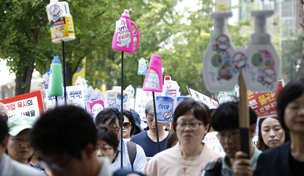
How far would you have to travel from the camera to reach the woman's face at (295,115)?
2.38 m

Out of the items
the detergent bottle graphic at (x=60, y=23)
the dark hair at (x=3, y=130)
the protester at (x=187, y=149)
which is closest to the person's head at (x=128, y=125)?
the detergent bottle graphic at (x=60, y=23)

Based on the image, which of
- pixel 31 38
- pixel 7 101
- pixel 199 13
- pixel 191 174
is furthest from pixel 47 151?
pixel 199 13

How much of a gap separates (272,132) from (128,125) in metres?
2.58

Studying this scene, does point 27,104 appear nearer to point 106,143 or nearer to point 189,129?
point 106,143

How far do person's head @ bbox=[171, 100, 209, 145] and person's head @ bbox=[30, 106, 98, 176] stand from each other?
1.40 m

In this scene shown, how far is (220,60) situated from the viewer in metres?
2.46

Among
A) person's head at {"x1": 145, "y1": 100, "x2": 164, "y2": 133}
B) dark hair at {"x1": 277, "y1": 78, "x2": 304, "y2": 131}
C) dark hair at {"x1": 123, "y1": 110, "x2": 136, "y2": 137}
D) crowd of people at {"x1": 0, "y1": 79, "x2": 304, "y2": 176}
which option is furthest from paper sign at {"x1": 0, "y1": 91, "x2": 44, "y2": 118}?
dark hair at {"x1": 277, "y1": 78, "x2": 304, "y2": 131}

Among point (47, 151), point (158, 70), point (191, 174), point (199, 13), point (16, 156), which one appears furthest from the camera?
point (199, 13)

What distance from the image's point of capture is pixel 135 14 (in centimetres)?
2200

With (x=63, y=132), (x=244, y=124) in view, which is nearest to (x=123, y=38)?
(x=244, y=124)

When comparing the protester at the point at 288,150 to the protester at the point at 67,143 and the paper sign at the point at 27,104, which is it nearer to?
the protester at the point at 67,143

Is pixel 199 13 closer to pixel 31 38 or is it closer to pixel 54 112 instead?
pixel 31 38

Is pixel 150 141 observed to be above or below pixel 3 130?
below

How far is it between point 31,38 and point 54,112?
12646 mm
